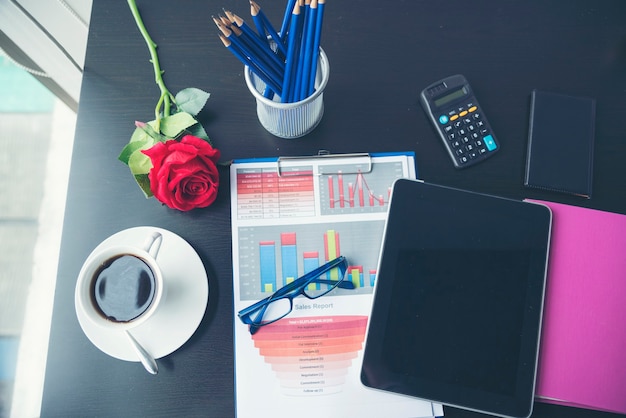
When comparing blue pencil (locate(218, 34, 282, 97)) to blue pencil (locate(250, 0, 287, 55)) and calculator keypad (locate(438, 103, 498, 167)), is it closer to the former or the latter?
blue pencil (locate(250, 0, 287, 55))

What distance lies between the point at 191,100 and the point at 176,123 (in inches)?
1.8

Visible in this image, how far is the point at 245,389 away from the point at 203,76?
0.42 metres

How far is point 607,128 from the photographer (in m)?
0.68

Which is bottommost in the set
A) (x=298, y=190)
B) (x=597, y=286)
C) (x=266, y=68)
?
(x=597, y=286)

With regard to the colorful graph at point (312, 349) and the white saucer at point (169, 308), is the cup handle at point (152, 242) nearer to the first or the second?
the white saucer at point (169, 308)

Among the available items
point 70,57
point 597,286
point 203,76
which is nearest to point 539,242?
point 597,286

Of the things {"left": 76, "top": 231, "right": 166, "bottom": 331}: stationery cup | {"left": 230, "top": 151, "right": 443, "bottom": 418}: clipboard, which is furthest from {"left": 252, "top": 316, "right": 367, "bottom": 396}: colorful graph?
{"left": 76, "top": 231, "right": 166, "bottom": 331}: stationery cup

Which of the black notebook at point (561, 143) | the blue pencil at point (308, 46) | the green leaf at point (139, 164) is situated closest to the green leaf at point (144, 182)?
the green leaf at point (139, 164)

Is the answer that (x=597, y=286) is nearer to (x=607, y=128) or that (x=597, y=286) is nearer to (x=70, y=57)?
(x=607, y=128)

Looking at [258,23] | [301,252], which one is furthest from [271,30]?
[301,252]

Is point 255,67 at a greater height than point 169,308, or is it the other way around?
point 255,67

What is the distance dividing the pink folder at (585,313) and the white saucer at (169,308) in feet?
1.39

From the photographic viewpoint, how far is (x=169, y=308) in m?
0.59

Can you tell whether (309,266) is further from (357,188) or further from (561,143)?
(561,143)
